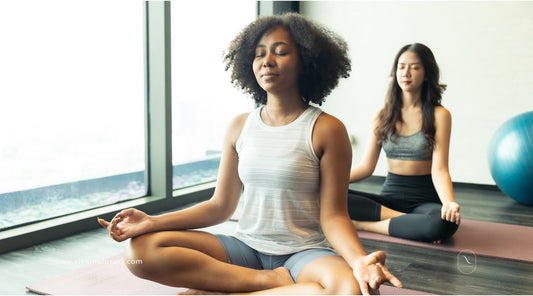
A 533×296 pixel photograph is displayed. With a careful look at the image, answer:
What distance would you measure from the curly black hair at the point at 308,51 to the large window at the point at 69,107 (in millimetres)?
1514

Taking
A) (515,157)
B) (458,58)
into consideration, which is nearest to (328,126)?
(515,157)

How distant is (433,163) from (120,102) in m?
1.99

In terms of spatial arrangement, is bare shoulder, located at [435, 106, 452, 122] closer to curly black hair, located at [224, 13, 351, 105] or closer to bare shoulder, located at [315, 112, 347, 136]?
curly black hair, located at [224, 13, 351, 105]

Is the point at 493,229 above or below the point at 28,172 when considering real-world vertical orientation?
below

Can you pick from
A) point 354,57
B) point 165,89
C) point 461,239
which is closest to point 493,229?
point 461,239

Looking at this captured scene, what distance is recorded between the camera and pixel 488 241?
291 centimetres

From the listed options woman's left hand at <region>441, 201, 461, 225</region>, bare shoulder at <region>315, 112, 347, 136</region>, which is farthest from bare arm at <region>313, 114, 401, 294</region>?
woman's left hand at <region>441, 201, 461, 225</region>

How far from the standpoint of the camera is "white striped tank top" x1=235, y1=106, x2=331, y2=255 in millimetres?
1697

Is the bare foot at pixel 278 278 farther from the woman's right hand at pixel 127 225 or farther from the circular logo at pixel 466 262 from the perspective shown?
the circular logo at pixel 466 262

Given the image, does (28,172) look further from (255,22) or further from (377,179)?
(377,179)

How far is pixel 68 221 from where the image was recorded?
9.93ft

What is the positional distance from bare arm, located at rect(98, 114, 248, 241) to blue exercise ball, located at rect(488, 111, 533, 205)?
263 cm

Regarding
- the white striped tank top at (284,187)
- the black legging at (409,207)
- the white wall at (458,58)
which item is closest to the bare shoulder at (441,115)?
the black legging at (409,207)

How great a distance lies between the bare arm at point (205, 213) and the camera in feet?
5.55
